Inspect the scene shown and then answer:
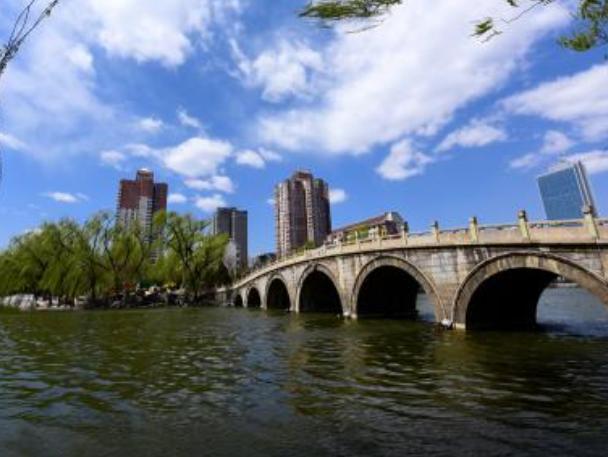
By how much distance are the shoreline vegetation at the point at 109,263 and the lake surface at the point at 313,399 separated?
37.4m

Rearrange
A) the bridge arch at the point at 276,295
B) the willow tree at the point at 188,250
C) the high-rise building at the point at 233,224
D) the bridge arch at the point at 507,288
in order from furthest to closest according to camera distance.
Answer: the high-rise building at the point at 233,224 < the willow tree at the point at 188,250 < the bridge arch at the point at 276,295 < the bridge arch at the point at 507,288

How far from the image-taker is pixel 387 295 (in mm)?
28234

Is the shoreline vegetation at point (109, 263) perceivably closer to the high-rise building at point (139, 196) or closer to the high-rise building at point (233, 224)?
the high-rise building at point (139, 196)

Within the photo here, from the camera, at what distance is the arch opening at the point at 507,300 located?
17.6 m

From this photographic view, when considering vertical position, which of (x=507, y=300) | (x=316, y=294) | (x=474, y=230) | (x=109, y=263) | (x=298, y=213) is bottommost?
(x=507, y=300)

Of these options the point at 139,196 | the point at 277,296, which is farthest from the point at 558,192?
the point at 139,196

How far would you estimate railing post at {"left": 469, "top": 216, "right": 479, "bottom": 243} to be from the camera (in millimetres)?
17281

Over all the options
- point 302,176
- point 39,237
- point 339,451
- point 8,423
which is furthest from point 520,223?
point 302,176

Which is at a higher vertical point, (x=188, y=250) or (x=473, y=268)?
(x=188, y=250)

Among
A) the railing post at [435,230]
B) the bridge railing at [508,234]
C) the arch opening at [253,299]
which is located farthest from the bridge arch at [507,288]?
the arch opening at [253,299]

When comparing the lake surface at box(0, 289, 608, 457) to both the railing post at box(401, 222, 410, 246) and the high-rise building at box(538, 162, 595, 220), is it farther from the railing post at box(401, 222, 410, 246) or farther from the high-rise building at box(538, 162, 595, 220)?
the high-rise building at box(538, 162, 595, 220)

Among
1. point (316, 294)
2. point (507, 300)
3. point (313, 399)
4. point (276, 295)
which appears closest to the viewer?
point (313, 399)

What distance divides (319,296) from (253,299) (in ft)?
59.0

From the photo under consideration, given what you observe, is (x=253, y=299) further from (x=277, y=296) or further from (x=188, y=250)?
(x=188, y=250)
